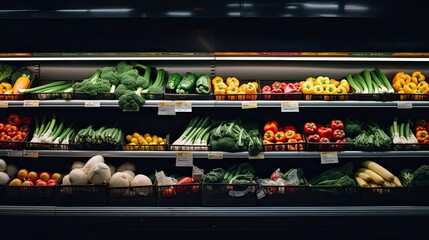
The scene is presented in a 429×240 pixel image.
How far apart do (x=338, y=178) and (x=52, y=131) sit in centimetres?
280

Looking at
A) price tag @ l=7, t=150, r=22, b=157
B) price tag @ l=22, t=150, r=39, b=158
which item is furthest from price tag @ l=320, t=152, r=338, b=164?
price tag @ l=7, t=150, r=22, b=157

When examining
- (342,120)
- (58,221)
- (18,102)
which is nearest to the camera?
(58,221)

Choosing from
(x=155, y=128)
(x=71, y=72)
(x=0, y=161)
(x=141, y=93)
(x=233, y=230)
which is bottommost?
(x=233, y=230)

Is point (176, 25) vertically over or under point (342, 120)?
over

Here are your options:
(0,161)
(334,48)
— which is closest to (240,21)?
(334,48)

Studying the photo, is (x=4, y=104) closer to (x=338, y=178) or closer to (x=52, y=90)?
(x=52, y=90)

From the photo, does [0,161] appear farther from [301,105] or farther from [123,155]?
[301,105]

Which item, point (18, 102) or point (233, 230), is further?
point (18, 102)

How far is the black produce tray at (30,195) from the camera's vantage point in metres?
3.80

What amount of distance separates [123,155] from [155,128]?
704mm

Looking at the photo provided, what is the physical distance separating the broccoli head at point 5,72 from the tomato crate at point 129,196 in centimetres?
172

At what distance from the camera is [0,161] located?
4.04m

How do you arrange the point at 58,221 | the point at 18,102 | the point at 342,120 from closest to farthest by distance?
1. the point at 58,221
2. the point at 18,102
3. the point at 342,120

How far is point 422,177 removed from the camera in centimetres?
378
